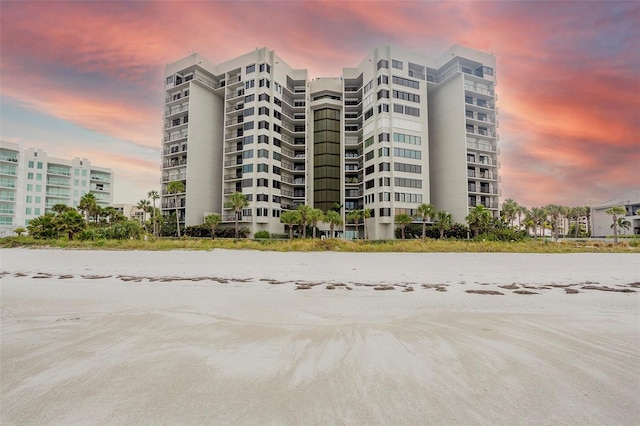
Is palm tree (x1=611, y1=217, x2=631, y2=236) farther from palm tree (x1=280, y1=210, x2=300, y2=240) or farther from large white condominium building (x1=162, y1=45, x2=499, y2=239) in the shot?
palm tree (x1=280, y1=210, x2=300, y2=240)

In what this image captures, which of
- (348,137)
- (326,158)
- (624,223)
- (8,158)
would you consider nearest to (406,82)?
(348,137)

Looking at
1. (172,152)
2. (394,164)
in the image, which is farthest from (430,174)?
(172,152)

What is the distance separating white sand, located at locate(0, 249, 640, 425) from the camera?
11.5 ft

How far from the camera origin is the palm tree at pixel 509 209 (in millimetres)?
71919

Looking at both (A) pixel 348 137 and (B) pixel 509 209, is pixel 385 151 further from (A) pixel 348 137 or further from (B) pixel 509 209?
(B) pixel 509 209

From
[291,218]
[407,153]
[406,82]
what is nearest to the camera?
[291,218]

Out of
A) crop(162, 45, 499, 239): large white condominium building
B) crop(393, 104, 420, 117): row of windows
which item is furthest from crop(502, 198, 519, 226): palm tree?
crop(393, 104, 420, 117): row of windows

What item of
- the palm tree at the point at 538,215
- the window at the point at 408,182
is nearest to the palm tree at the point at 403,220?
the window at the point at 408,182

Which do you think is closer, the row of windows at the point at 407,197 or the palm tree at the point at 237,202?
the palm tree at the point at 237,202

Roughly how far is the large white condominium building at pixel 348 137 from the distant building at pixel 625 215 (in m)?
58.8

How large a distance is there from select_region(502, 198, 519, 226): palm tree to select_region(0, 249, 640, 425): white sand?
71055 mm

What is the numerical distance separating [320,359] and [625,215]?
124793mm

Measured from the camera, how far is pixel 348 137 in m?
78.5

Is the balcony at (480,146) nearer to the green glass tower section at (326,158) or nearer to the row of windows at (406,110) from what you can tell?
the row of windows at (406,110)
